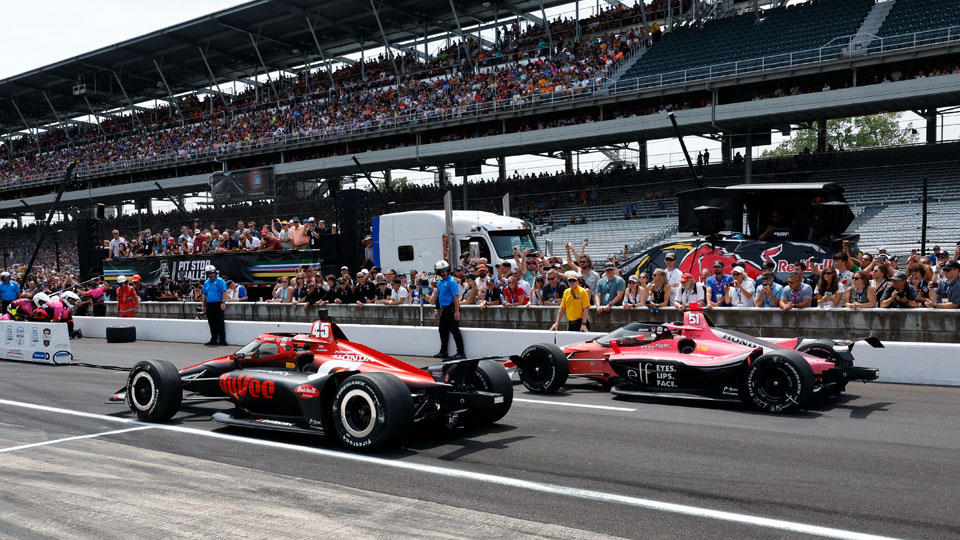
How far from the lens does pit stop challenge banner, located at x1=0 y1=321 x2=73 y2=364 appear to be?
14.4m

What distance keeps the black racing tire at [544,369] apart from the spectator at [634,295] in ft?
10.8

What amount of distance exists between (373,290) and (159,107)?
4480cm

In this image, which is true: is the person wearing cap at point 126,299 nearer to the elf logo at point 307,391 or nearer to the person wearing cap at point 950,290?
the elf logo at point 307,391

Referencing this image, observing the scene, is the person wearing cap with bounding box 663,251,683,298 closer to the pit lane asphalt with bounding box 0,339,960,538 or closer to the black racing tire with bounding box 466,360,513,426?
the pit lane asphalt with bounding box 0,339,960,538

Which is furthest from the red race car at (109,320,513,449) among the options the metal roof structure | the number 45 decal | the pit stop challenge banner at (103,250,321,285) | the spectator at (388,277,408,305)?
the metal roof structure

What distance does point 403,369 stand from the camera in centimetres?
749

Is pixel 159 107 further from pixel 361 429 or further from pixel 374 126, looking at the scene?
pixel 361 429


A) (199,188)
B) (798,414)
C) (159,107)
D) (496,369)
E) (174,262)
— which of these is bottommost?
(798,414)

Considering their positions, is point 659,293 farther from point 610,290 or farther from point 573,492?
point 573,492

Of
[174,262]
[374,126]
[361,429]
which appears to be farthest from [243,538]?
[374,126]

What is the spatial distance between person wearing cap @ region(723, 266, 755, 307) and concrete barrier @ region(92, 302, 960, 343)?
306mm

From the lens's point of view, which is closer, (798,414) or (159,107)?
(798,414)

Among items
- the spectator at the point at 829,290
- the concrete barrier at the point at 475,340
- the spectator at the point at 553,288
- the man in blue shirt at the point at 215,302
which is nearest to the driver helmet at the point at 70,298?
the concrete barrier at the point at 475,340

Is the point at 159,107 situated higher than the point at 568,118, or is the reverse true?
the point at 159,107
